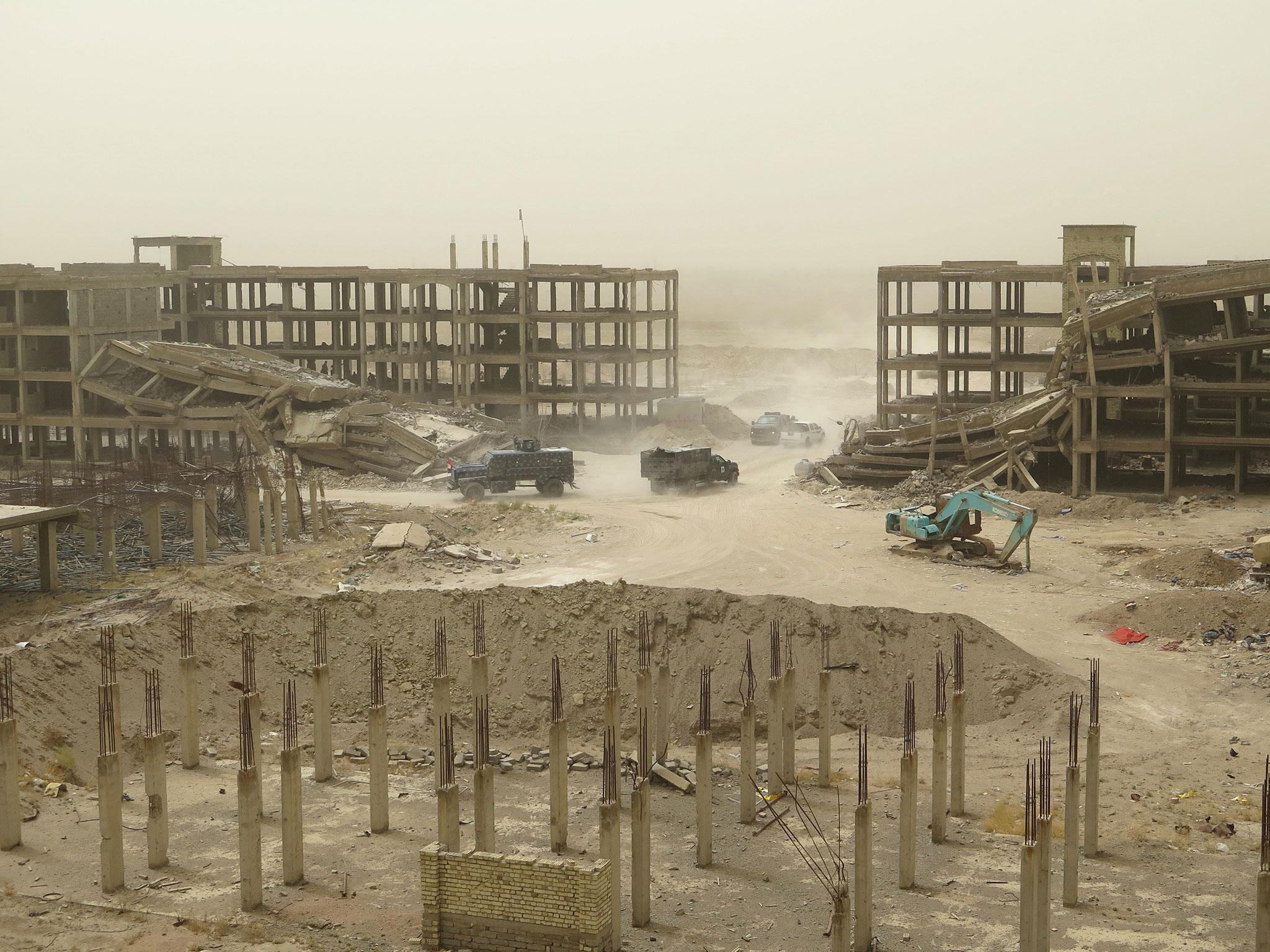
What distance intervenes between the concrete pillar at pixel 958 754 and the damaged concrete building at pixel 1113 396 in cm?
2479

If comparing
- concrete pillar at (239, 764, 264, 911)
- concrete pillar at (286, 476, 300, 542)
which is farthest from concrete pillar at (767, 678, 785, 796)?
concrete pillar at (286, 476, 300, 542)

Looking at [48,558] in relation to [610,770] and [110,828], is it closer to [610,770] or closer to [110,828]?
[110,828]

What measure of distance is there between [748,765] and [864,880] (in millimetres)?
4336

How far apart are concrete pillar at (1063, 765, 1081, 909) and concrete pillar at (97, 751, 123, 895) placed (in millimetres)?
11484

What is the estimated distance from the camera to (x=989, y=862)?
19938 millimetres

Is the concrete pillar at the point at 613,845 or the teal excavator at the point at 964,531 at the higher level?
the teal excavator at the point at 964,531

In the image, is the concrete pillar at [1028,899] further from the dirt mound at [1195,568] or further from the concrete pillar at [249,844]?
the dirt mound at [1195,568]

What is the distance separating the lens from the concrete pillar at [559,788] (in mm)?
20625

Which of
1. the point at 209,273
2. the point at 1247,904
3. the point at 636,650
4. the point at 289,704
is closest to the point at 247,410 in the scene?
the point at 209,273

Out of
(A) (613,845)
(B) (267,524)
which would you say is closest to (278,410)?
(B) (267,524)

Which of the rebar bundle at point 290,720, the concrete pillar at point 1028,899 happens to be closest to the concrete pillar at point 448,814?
the rebar bundle at point 290,720

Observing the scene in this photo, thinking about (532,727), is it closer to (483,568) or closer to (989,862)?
(989,862)

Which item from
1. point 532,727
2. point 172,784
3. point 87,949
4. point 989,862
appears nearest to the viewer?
point 87,949

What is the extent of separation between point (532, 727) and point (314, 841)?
5731 millimetres
